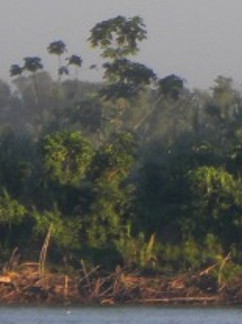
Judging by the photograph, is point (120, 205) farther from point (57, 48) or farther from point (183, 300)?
point (57, 48)

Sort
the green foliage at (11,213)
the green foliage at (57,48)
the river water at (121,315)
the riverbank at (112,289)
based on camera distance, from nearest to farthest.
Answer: the river water at (121,315), the riverbank at (112,289), the green foliage at (11,213), the green foliage at (57,48)

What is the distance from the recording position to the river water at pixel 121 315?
111 feet

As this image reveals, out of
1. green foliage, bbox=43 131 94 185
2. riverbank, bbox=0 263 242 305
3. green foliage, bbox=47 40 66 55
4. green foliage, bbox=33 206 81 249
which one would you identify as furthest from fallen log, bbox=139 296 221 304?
green foliage, bbox=47 40 66 55

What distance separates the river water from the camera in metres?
33.7

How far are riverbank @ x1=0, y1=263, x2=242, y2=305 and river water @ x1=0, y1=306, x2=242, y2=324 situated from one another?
2.65ft

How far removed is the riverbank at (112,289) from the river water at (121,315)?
81cm

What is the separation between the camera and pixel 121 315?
35.0 meters

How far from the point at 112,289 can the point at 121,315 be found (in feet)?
8.51

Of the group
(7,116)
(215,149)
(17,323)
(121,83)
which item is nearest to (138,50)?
(121,83)

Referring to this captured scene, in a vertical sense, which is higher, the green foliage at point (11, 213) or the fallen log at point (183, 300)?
the green foliage at point (11, 213)

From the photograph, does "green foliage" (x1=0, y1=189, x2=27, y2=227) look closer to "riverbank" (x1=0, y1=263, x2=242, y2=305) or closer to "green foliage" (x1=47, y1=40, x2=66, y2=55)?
"riverbank" (x1=0, y1=263, x2=242, y2=305)

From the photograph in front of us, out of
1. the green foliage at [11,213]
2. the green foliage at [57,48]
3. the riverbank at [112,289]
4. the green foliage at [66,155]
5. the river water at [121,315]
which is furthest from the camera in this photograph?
the green foliage at [57,48]

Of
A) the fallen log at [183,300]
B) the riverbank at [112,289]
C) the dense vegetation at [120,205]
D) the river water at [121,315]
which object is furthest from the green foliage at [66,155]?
the river water at [121,315]

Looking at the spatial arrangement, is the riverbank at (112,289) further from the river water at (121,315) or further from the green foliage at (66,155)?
the green foliage at (66,155)
